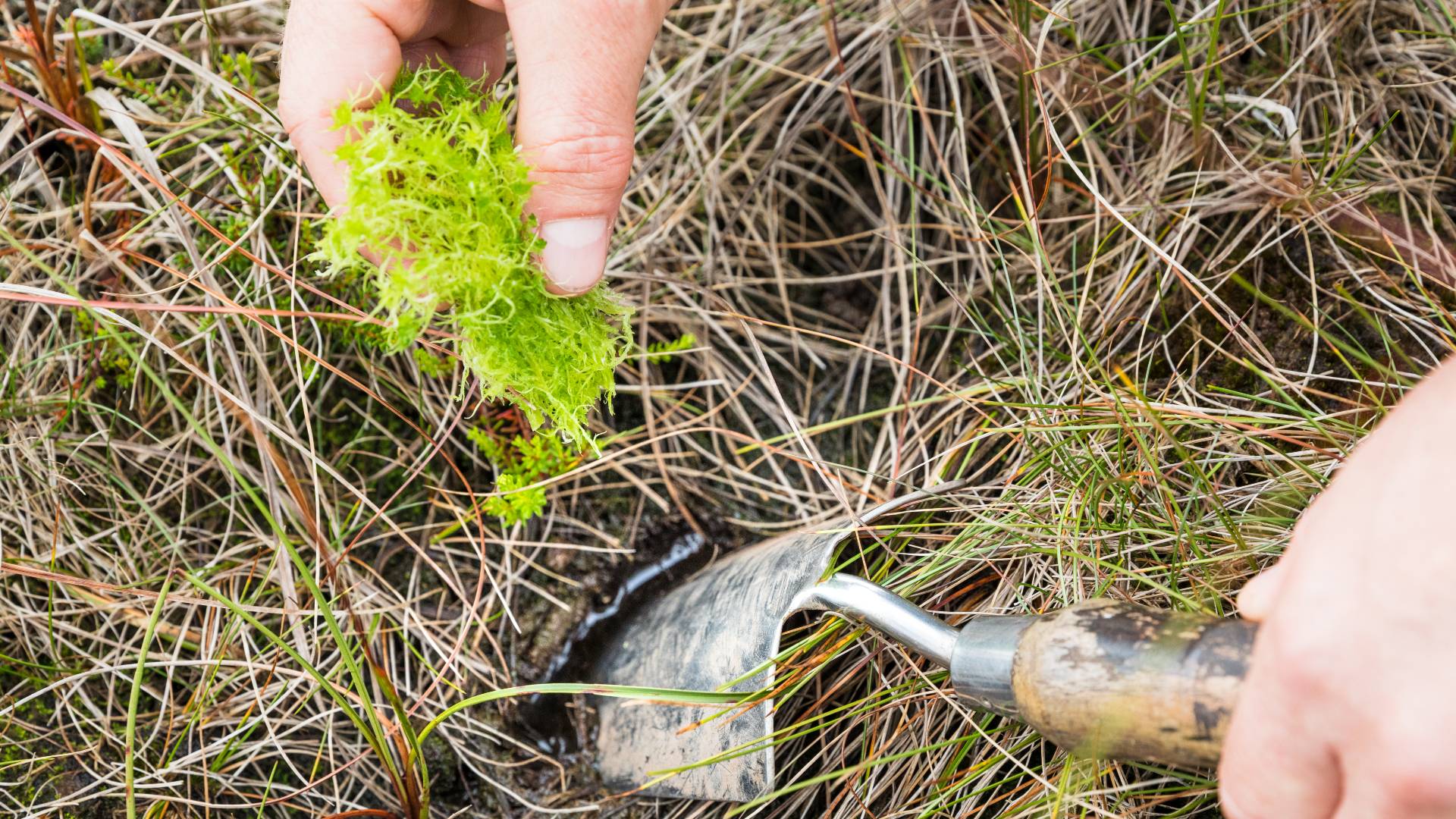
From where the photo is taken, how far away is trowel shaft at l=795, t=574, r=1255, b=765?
1031 millimetres

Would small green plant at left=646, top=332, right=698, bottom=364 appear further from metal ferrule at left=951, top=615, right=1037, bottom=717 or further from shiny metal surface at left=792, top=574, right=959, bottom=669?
metal ferrule at left=951, top=615, right=1037, bottom=717

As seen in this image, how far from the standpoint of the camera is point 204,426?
2.24 meters

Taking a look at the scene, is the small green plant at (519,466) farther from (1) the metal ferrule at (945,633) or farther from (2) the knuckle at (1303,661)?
(2) the knuckle at (1303,661)

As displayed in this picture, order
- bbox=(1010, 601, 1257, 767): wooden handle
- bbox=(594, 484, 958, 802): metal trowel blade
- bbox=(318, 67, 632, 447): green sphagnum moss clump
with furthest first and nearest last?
bbox=(594, 484, 958, 802): metal trowel blade < bbox=(318, 67, 632, 447): green sphagnum moss clump < bbox=(1010, 601, 1257, 767): wooden handle

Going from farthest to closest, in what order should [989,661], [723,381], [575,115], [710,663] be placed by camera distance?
[723,381] < [710,663] < [575,115] < [989,661]

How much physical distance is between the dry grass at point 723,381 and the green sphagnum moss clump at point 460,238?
617mm

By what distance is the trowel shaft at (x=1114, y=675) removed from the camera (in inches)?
40.6

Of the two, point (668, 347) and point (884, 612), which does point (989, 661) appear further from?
point (668, 347)

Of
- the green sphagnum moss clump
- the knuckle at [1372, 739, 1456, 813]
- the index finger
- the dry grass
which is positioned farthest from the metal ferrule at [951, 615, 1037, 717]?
the index finger

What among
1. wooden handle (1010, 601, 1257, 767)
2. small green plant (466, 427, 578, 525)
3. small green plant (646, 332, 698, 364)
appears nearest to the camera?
wooden handle (1010, 601, 1257, 767)

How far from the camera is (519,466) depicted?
89.7 inches

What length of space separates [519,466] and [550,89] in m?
1.11

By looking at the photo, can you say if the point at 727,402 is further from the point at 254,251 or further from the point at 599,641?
the point at 254,251

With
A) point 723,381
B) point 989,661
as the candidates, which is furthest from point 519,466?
point 989,661
